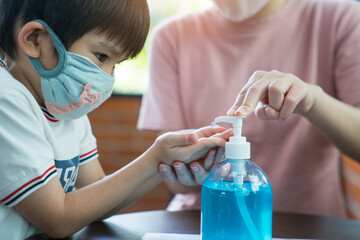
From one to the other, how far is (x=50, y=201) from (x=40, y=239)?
88 mm

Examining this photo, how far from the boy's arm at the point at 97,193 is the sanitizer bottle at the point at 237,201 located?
3.4 inches

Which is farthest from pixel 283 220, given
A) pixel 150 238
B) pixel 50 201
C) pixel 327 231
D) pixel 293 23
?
pixel 293 23

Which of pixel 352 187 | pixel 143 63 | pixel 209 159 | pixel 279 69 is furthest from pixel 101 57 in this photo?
pixel 143 63

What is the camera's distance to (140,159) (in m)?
0.79

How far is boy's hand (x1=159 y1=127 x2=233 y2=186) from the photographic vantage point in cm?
78

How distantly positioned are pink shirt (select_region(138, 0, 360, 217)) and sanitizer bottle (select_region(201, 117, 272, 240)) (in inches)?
22.1

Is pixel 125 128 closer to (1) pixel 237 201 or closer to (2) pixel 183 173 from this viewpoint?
(2) pixel 183 173

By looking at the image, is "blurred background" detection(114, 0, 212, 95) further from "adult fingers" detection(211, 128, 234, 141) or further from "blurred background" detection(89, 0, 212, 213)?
"adult fingers" detection(211, 128, 234, 141)

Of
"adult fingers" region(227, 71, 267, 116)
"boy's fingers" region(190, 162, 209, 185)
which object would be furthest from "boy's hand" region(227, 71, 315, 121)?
"boy's fingers" region(190, 162, 209, 185)

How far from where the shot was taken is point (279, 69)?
122 centimetres

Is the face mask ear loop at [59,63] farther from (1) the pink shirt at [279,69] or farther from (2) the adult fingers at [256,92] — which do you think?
(1) the pink shirt at [279,69]

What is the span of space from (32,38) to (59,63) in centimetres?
7

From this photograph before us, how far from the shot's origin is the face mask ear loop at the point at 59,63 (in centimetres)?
75

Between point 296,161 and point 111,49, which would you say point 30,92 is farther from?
point 296,161
